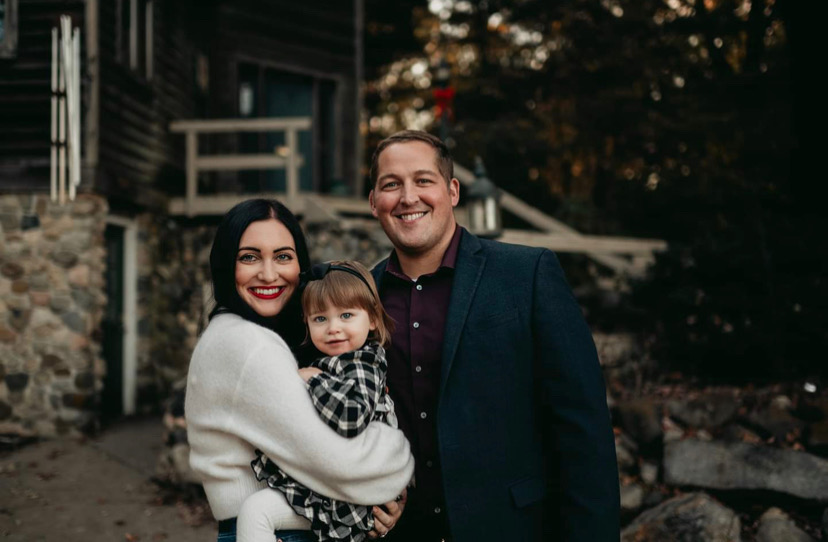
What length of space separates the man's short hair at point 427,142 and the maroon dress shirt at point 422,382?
282 mm

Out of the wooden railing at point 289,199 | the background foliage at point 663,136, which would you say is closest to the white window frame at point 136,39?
the wooden railing at point 289,199

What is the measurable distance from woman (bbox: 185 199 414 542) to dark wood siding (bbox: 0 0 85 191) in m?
6.41

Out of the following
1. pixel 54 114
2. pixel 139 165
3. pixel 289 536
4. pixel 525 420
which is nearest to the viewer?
pixel 289 536

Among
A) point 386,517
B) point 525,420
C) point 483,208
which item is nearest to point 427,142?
point 525,420

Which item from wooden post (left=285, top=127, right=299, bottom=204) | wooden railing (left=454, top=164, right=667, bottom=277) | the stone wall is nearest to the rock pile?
wooden railing (left=454, top=164, right=667, bottom=277)

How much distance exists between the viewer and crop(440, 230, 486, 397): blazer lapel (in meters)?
2.25

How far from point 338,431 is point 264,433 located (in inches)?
8.8

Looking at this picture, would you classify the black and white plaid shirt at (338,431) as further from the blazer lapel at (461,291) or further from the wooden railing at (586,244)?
the wooden railing at (586,244)

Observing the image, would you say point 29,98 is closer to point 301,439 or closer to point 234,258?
point 234,258

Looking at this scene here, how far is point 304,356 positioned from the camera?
252cm

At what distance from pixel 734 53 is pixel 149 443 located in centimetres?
1438

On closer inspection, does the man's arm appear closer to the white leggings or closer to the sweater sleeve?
the sweater sleeve

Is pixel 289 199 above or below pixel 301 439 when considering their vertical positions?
above

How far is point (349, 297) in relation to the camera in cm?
236
